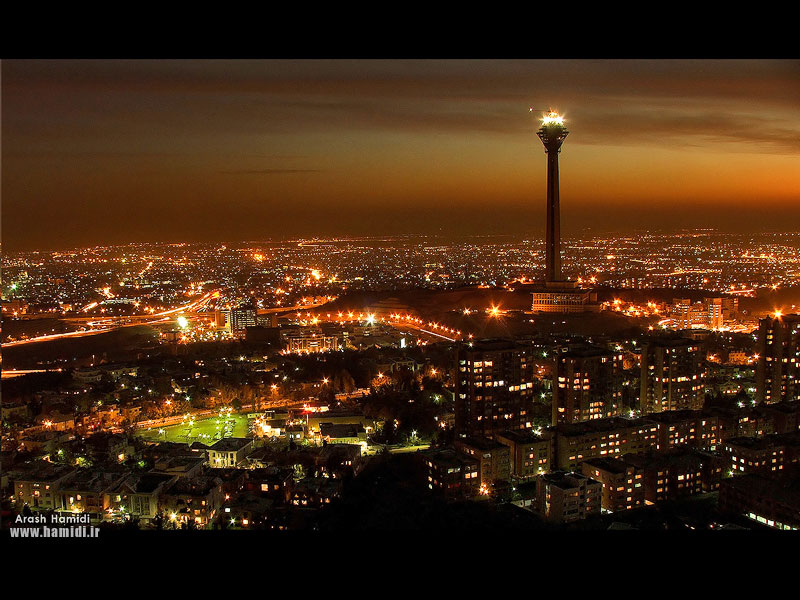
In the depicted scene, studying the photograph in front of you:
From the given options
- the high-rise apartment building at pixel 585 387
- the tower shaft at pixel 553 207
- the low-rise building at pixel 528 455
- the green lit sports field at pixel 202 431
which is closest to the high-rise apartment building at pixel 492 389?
the high-rise apartment building at pixel 585 387

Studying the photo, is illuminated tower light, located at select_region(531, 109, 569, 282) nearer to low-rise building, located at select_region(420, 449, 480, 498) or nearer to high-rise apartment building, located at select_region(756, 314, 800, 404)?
high-rise apartment building, located at select_region(756, 314, 800, 404)

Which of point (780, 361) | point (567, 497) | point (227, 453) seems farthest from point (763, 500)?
point (227, 453)

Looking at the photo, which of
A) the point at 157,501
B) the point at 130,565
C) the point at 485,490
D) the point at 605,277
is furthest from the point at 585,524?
the point at 605,277

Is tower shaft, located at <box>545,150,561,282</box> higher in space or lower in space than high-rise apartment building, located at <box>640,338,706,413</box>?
higher

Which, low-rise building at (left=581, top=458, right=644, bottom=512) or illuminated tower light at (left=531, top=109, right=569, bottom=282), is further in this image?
illuminated tower light at (left=531, top=109, right=569, bottom=282)

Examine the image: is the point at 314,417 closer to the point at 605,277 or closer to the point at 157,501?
the point at 157,501

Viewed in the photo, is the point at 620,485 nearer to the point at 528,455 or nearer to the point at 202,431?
the point at 528,455

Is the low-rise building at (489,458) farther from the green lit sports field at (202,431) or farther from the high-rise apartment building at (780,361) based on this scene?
the high-rise apartment building at (780,361)

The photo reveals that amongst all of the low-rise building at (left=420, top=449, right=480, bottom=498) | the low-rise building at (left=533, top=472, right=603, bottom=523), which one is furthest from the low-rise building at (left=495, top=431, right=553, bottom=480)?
the low-rise building at (left=533, top=472, right=603, bottom=523)
